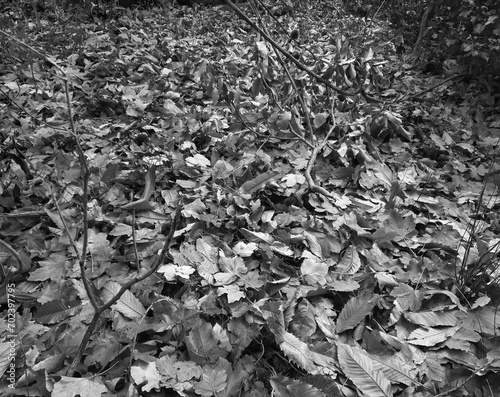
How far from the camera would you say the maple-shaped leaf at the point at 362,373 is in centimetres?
109

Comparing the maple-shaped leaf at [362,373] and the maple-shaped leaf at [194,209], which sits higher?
the maple-shaped leaf at [362,373]

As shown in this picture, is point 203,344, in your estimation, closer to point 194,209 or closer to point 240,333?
point 240,333

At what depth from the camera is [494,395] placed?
1.11 metres

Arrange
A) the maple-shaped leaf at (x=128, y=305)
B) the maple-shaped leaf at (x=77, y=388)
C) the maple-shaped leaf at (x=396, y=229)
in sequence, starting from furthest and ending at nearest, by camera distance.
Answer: the maple-shaped leaf at (x=396, y=229), the maple-shaped leaf at (x=128, y=305), the maple-shaped leaf at (x=77, y=388)

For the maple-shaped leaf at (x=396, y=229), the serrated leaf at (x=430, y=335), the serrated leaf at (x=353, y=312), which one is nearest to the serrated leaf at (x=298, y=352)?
the serrated leaf at (x=353, y=312)

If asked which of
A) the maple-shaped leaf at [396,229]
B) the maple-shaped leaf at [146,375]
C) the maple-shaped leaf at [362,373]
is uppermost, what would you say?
the maple-shaped leaf at [396,229]

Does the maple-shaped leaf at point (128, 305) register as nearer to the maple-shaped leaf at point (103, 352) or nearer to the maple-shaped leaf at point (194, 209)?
the maple-shaped leaf at point (103, 352)

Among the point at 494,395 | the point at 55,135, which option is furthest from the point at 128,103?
the point at 494,395

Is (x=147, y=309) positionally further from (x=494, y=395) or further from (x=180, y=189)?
(x=494, y=395)

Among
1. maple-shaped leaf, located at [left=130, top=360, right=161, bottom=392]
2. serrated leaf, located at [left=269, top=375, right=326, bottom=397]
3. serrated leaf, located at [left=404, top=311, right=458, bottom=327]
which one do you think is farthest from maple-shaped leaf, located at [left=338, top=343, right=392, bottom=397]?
maple-shaped leaf, located at [left=130, top=360, right=161, bottom=392]

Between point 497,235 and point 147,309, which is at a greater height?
point 497,235

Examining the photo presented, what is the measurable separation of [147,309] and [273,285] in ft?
1.44

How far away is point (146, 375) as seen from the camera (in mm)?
1094

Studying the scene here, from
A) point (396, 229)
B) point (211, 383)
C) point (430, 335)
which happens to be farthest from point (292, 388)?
point (396, 229)
